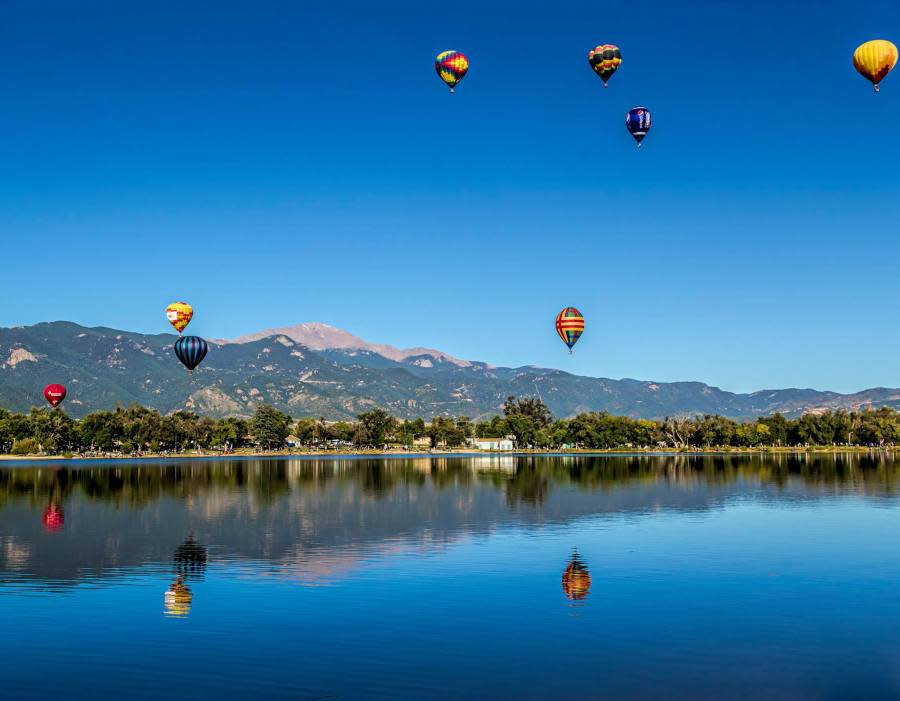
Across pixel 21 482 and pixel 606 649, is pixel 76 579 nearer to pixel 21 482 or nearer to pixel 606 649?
pixel 606 649

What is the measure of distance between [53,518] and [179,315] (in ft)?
234

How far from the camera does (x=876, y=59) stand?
234ft

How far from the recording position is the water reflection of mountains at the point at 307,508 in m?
48.5

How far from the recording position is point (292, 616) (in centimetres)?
3300

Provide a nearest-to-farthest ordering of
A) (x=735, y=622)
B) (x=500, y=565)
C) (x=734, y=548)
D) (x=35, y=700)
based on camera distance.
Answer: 1. (x=35, y=700)
2. (x=735, y=622)
3. (x=500, y=565)
4. (x=734, y=548)

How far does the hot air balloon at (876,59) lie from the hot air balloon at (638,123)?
24554 millimetres

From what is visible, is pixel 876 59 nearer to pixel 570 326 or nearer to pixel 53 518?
pixel 570 326

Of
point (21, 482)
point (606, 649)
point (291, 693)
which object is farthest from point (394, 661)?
point (21, 482)

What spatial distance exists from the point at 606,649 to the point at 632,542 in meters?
26.2

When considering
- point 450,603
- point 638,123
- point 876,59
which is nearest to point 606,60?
point 638,123

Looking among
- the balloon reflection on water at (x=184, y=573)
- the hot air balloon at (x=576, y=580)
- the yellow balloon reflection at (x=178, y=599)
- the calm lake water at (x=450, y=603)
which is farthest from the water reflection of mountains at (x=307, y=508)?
the hot air balloon at (x=576, y=580)

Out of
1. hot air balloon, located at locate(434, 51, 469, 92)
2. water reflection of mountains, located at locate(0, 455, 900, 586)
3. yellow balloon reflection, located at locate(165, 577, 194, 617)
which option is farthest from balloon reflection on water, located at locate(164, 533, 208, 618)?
hot air balloon, located at locate(434, 51, 469, 92)

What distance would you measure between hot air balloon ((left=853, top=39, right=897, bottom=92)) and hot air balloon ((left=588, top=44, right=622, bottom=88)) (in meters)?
25.1

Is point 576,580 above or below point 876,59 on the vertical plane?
below
